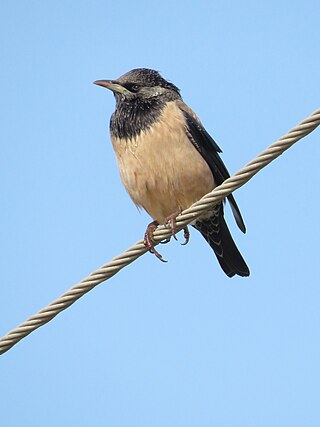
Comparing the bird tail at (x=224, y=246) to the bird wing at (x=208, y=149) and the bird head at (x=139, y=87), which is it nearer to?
the bird wing at (x=208, y=149)

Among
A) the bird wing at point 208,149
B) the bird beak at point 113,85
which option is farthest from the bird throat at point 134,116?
the bird wing at point 208,149

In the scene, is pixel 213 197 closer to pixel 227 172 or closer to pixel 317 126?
pixel 317 126

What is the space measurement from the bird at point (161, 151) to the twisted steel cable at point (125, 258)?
1327 mm

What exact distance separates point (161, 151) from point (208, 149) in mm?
611

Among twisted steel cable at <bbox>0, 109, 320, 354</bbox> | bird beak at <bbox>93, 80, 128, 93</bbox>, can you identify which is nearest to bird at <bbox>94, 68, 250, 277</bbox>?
bird beak at <bbox>93, 80, 128, 93</bbox>

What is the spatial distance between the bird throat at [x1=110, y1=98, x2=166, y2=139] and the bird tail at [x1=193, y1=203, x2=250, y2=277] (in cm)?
112

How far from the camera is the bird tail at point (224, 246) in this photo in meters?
7.23

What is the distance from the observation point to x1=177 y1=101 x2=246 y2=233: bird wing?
22.0 feet

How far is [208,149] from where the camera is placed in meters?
6.83

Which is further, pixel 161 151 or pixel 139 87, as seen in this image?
pixel 139 87

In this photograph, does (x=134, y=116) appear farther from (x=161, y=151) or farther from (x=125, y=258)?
(x=125, y=258)

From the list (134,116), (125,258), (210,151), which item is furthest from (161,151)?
(125,258)

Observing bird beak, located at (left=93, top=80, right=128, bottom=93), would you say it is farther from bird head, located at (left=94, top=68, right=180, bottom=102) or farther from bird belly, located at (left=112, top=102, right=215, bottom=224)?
bird belly, located at (left=112, top=102, right=215, bottom=224)

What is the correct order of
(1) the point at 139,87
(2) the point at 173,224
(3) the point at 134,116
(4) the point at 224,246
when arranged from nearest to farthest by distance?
(2) the point at 173,224 → (3) the point at 134,116 → (1) the point at 139,87 → (4) the point at 224,246
